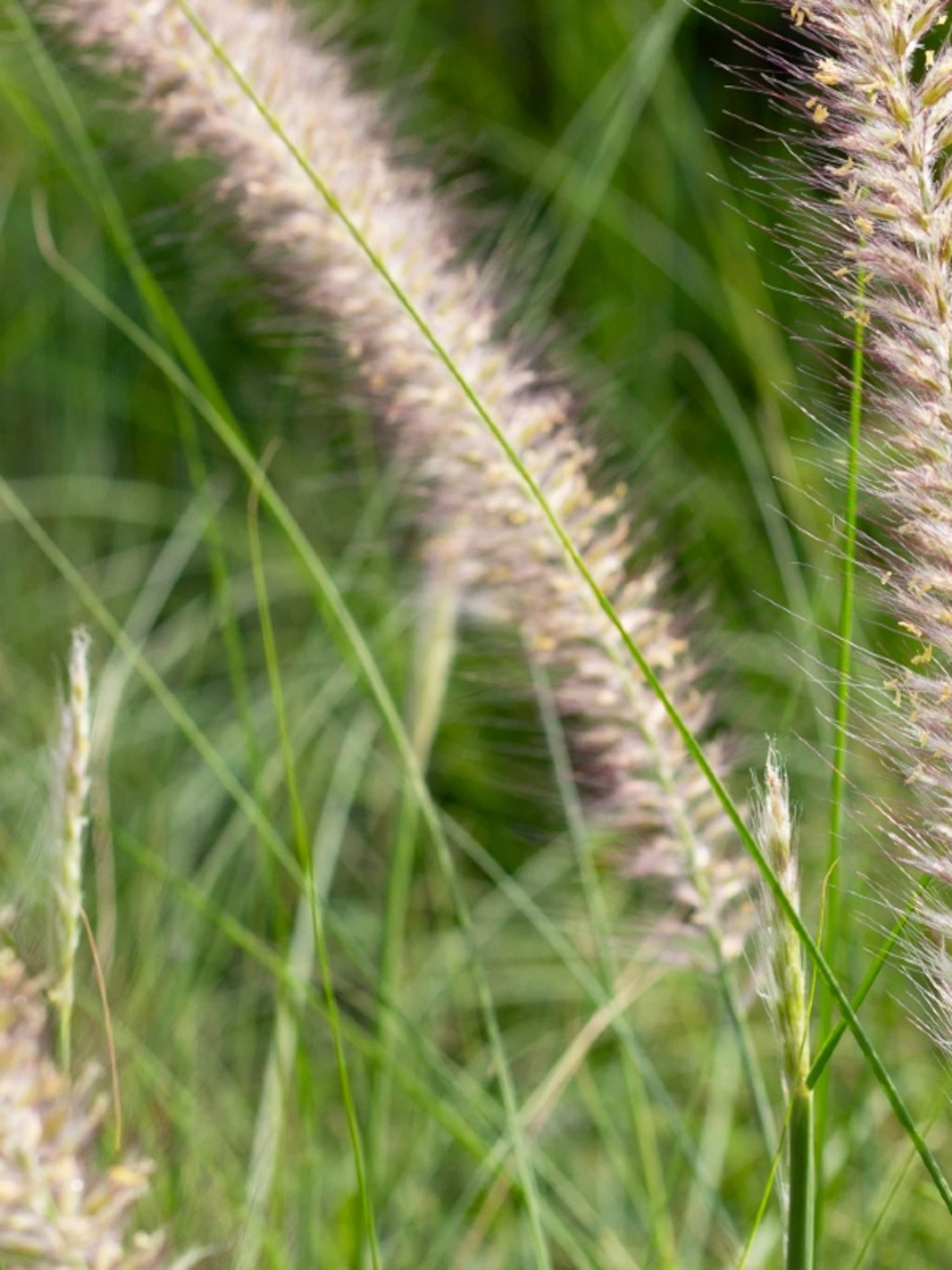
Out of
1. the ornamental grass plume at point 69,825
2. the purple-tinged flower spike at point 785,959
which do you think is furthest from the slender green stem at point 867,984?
the ornamental grass plume at point 69,825

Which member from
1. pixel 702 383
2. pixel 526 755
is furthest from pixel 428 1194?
pixel 702 383

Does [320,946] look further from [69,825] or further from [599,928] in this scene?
[599,928]

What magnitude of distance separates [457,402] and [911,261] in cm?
50

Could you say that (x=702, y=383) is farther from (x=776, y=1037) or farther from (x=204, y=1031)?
(x=776, y=1037)

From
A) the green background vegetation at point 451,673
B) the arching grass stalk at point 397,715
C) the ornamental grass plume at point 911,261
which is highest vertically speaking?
Result: the ornamental grass plume at point 911,261

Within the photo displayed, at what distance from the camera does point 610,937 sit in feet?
4.44

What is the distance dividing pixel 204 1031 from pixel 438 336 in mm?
982

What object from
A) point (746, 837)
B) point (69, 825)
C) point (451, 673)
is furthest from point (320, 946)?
point (451, 673)

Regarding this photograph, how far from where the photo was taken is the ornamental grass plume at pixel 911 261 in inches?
25.9

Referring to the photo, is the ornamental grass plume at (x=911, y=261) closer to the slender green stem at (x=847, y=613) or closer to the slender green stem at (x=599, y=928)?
the slender green stem at (x=847, y=613)

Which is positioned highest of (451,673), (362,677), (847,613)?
(847,613)

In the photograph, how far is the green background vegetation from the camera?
125 centimetres

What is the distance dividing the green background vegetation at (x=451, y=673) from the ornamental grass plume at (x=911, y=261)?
0.34 feet

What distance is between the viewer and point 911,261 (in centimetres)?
66
